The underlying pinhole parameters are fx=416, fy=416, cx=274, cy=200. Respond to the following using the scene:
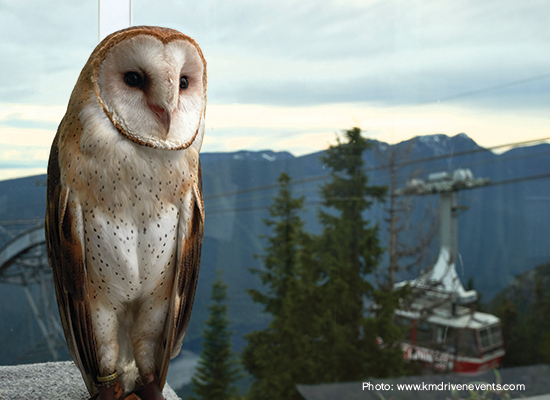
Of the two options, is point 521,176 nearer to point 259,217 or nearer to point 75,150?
point 259,217

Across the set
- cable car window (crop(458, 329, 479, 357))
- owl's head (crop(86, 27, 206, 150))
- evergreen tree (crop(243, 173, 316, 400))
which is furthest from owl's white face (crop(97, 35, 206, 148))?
cable car window (crop(458, 329, 479, 357))

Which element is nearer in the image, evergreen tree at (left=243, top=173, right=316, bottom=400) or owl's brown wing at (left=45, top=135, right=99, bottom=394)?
owl's brown wing at (left=45, top=135, right=99, bottom=394)

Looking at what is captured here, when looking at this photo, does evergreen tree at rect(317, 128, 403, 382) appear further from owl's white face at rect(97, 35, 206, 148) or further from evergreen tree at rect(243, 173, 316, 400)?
owl's white face at rect(97, 35, 206, 148)

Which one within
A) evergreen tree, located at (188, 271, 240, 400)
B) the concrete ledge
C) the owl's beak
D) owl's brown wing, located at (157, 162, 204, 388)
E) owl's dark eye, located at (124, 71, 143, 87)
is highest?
owl's dark eye, located at (124, 71, 143, 87)

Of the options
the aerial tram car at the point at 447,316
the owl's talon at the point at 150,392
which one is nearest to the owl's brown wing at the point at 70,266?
the owl's talon at the point at 150,392

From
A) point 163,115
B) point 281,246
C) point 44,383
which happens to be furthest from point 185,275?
point 281,246

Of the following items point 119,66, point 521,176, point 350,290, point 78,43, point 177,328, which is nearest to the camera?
point 119,66

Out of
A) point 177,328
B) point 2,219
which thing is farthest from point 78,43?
point 177,328

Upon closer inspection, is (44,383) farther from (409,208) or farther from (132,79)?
(409,208)
